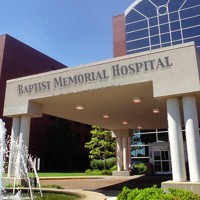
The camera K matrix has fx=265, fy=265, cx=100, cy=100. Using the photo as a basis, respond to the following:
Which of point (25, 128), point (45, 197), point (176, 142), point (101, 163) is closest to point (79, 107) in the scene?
point (25, 128)

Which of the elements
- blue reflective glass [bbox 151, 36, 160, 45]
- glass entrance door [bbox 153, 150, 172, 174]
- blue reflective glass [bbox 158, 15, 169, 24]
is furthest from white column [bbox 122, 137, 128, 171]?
blue reflective glass [bbox 158, 15, 169, 24]

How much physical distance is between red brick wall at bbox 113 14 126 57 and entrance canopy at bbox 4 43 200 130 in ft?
50.9

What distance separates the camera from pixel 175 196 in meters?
7.66

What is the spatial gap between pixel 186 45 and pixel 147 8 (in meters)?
21.5

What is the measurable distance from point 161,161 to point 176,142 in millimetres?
19289

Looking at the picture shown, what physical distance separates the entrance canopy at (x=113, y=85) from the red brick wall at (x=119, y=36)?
50.9 feet

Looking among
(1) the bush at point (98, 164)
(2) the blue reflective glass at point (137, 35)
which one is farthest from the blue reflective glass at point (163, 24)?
(1) the bush at point (98, 164)

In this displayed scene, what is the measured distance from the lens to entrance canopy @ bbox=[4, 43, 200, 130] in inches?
412

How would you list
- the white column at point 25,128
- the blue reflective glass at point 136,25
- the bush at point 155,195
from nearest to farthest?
the bush at point 155,195
the white column at point 25,128
the blue reflective glass at point 136,25

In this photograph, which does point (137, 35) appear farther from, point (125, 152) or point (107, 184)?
point (107, 184)

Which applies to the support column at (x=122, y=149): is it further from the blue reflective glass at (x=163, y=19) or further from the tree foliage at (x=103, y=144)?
the blue reflective glass at (x=163, y=19)

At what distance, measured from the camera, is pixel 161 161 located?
2867cm

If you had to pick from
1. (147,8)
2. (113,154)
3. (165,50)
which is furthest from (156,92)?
(113,154)

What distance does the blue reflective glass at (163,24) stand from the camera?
27609mm
